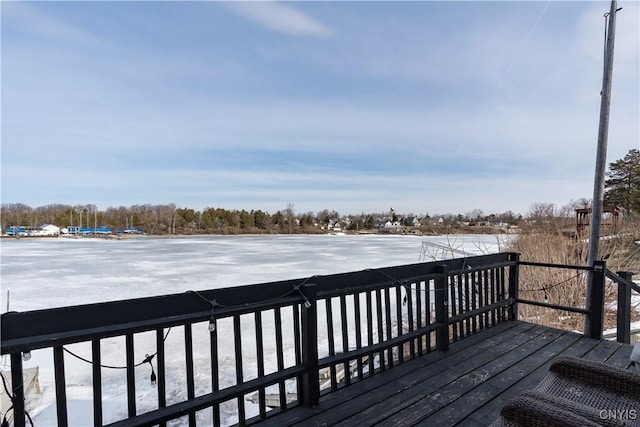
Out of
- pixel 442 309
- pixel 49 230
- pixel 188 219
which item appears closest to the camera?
pixel 442 309

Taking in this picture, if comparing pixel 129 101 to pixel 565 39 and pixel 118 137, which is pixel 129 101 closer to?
pixel 118 137

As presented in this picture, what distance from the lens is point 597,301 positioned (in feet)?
10.2

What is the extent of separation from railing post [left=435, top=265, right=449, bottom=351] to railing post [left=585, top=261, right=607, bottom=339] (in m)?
1.50

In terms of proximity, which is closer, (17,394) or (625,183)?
(17,394)

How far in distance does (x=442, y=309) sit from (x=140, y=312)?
7.12 feet

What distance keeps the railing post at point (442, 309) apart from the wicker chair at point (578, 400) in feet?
3.37

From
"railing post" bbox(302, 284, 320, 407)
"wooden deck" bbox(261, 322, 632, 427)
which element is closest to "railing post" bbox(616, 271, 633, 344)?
"wooden deck" bbox(261, 322, 632, 427)

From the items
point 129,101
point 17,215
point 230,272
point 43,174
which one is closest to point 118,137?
point 43,174

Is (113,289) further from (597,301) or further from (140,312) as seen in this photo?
(597,301)

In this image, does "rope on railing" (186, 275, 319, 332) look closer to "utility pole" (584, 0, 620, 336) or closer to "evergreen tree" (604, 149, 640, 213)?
"utility pole" (584, 0, 620, 336)

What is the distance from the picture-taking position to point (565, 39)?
6297 mm

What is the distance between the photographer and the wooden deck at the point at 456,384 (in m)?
1.81

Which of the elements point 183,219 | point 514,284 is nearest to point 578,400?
point 514,284

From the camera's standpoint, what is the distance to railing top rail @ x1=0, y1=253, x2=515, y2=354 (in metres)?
1.17
